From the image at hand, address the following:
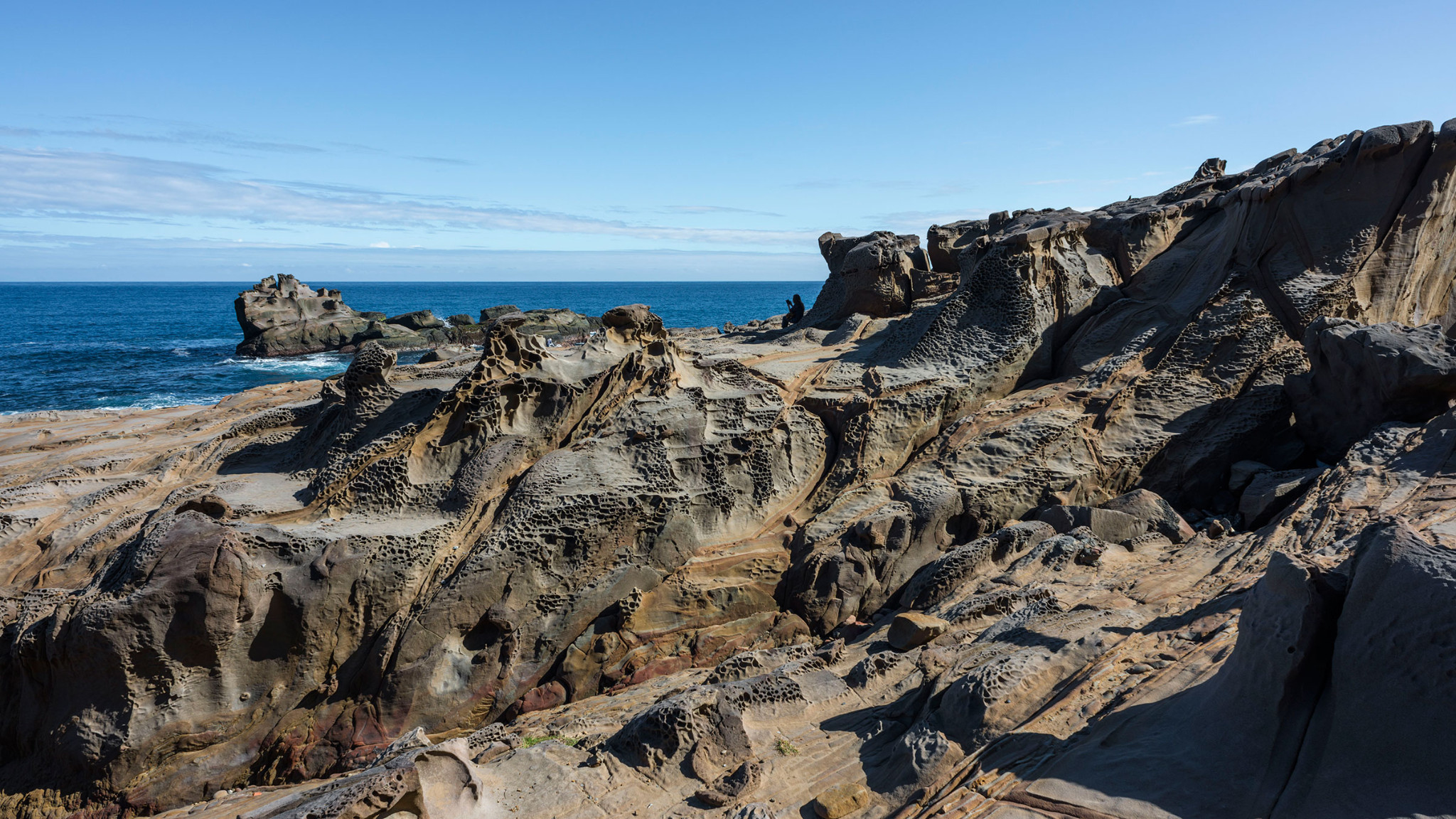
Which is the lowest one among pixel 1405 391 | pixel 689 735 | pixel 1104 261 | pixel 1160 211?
pixel 689 735

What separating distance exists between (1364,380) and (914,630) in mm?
5688

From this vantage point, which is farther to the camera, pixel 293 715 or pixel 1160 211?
pixel 1160 211

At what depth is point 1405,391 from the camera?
7.75 metres

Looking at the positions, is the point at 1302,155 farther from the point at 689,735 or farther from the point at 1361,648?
the point at 689,735

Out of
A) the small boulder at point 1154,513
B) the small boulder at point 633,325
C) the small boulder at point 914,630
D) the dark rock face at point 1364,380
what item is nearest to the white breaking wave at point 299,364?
the small boulder at point 633,325

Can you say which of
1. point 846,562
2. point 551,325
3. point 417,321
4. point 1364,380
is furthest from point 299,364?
point 1364,380

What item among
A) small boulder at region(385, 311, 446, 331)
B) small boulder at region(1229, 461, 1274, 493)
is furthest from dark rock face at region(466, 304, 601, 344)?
small boulder at region(1229, 461, 1274, 493)

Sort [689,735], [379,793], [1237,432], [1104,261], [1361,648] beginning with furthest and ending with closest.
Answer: [1104,261] < [1237,432] < [689,735] < [379,793] < [1361,648]

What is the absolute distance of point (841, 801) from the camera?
4605 millimetres

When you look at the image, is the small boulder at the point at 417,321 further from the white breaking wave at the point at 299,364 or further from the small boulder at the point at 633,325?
the small boulder at the point at 633,325

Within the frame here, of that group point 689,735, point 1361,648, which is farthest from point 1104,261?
point 689,735

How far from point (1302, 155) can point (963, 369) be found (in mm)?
6364

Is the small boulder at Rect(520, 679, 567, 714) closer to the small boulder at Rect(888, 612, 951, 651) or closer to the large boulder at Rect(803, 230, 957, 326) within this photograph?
the small boulder at Rect(888, 612, 951, 651)

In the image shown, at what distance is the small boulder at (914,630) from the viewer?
6625mm
